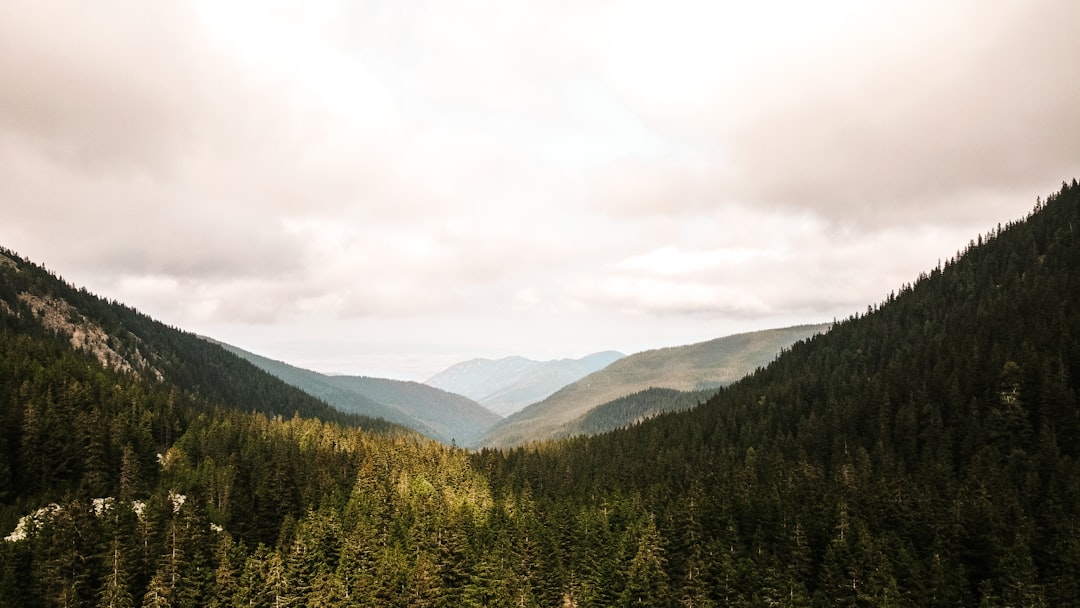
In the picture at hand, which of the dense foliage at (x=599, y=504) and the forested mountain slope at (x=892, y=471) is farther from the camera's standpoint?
the dense foliage at (x=599, y=504)

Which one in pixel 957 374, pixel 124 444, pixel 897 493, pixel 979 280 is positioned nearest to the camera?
pixel 897 493

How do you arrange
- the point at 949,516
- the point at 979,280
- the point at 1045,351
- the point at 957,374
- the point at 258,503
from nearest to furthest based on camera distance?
1. the point at 949,516
2. the point at 258,503
3. the point at 1045,351
4. the point at 957,374
5. the point at 979,280

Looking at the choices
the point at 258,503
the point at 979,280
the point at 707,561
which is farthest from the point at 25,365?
the point at 979,280

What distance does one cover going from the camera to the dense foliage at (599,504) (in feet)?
232

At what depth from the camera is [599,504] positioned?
109 meters

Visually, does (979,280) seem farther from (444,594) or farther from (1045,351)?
(444,594)

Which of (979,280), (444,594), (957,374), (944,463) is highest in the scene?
(979,280)

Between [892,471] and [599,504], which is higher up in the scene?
[892,471]

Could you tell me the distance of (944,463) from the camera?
10238 centimetres

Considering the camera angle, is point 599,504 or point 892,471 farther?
point 599,504

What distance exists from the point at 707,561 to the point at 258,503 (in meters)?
73.6

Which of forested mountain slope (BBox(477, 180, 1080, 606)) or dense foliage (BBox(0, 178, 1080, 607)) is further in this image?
dense foliage (BBox(0, 178, 1080, 607))

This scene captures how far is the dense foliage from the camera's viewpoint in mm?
70750

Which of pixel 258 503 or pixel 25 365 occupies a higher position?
pixel 25 365
